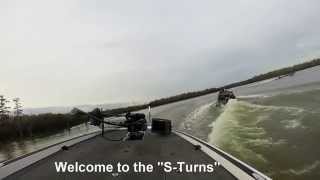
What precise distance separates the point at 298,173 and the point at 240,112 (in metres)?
→ 17.9

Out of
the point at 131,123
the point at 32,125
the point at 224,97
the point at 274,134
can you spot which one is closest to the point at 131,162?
the point at 131,123

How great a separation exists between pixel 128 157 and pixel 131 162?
103cm

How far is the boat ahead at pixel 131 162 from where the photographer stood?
10352 mm

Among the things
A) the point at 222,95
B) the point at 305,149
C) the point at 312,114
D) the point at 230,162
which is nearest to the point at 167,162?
the point at 230,162

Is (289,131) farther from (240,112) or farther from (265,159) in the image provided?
(240,112)

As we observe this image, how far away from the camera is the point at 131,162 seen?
40.3 feet

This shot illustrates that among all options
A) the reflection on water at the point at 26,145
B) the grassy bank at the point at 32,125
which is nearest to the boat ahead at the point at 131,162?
the reflection on water at the point at 26,145

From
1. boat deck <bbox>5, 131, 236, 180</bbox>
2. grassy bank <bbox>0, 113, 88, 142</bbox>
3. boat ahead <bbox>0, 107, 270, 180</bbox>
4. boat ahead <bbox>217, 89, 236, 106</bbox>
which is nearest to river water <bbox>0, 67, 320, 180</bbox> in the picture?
boat deck <bbox>5, 131, 236, 180</bbox>

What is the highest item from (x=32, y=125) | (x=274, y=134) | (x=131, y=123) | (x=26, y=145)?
(x=131, y=123)

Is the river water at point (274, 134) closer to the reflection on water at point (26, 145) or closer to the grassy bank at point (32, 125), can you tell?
the reflection on water at point (26, 145)

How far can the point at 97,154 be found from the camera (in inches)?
572

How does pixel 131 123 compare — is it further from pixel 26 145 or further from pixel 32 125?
pixel 32 125

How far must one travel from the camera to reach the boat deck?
10.3m

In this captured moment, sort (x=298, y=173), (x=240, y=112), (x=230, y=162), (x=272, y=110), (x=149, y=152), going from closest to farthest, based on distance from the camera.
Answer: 1. (x=230, y=162)
2. (x=149, y=152)
3. (x=298, y=173)
4. (x=272, y=110)
5. (x=240, y=112)
